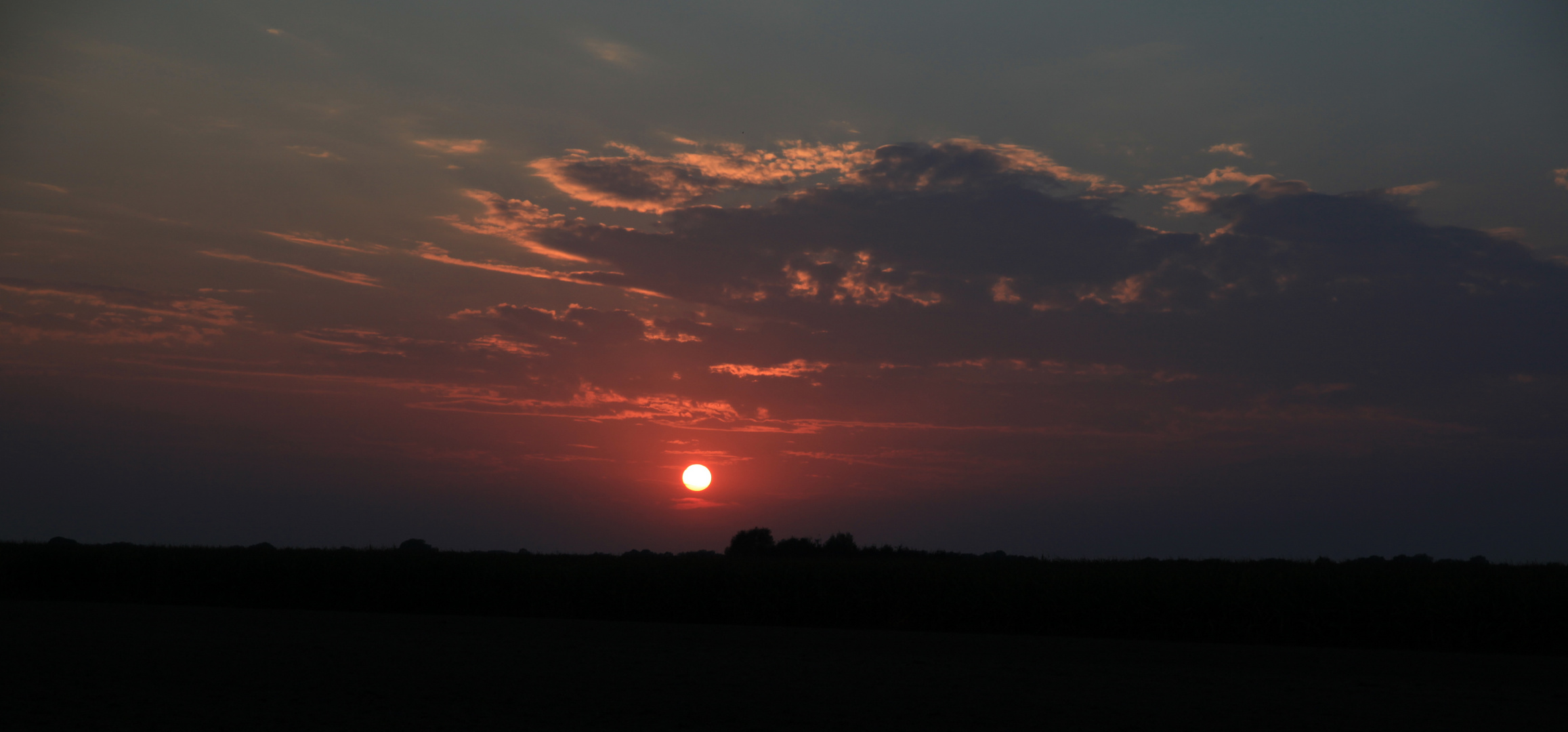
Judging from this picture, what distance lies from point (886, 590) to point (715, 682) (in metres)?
10.6

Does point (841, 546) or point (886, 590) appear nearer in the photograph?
point (886, 590)

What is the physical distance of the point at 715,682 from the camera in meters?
15.2

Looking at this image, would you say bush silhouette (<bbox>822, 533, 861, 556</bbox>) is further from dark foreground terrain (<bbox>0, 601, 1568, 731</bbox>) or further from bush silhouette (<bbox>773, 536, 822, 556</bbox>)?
dark foreground terrain (<bbox>0, 601, 1568, 731</bbox>)

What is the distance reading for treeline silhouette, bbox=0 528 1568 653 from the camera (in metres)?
21.0

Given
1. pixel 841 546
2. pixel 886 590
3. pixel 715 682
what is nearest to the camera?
pixel 715 682

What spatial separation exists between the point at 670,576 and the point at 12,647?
46.4 ft

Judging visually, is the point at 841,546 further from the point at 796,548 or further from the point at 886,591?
the point at 886,591

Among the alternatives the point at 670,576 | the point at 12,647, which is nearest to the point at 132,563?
the point at 12,647

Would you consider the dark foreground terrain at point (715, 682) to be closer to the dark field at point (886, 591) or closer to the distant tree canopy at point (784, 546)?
the dark field at point (886, 591)

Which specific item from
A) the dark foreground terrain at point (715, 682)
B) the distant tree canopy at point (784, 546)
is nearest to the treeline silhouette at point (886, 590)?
the dark foreground terrain at point (715, 682)

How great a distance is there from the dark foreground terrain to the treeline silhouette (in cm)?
144

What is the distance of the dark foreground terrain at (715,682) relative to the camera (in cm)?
1216

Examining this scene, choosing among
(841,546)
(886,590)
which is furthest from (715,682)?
(841,546)

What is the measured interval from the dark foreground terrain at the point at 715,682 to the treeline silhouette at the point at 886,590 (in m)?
1.44
